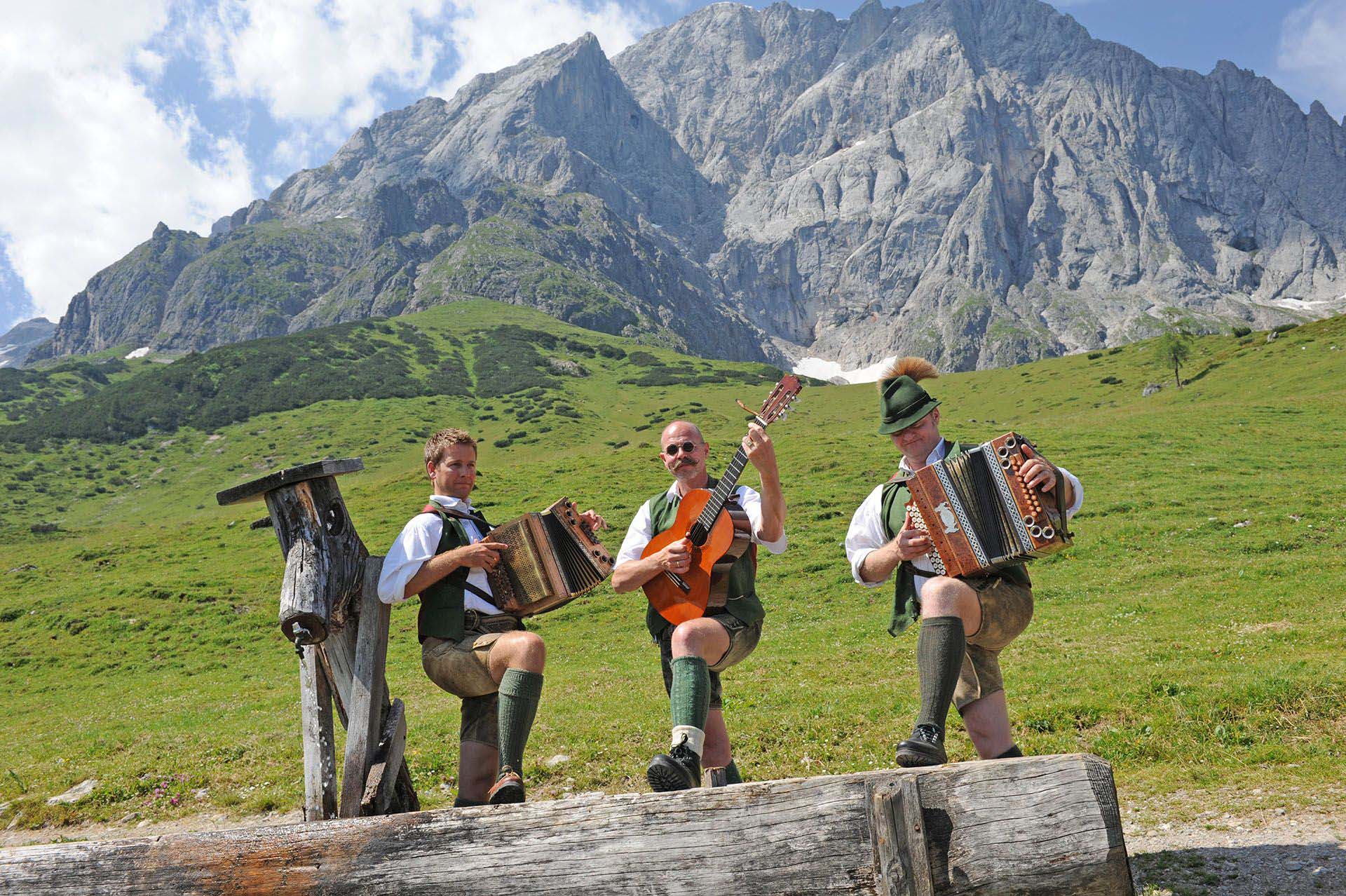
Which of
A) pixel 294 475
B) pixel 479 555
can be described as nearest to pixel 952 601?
pixel 479 555

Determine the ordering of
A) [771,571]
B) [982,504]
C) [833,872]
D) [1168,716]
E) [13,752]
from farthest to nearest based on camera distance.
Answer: [771,571] → [13,752] → [1168,716] → [982,504] → [833,872]

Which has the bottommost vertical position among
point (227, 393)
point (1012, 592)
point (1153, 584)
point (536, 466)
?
point (1153, 584)

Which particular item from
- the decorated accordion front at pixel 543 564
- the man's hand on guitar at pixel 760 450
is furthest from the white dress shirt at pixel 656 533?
the man's hand on guitar at pixel 760 450

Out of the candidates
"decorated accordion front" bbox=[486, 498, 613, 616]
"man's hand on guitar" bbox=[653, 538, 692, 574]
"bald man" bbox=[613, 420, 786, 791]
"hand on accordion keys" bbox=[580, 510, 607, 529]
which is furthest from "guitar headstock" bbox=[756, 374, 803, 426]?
"decorated accordion front" bbox=[486, 498, 613, 616]

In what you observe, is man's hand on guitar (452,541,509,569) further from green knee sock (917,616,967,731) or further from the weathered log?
green knee sock (917,616,967,731)

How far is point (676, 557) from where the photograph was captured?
266 inches

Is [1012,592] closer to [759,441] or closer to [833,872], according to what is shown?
[759,441]

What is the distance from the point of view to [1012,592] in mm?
6488

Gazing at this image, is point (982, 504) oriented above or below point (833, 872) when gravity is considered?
above

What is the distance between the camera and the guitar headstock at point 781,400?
721cm

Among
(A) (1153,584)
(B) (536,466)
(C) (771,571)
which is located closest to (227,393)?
(B) (536,466)

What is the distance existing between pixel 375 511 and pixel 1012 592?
44.3 metres

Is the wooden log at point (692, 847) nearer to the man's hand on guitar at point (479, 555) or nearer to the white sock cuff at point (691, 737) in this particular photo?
the white sock cuff at point (691, 737)

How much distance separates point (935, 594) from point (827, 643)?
44.7ft
